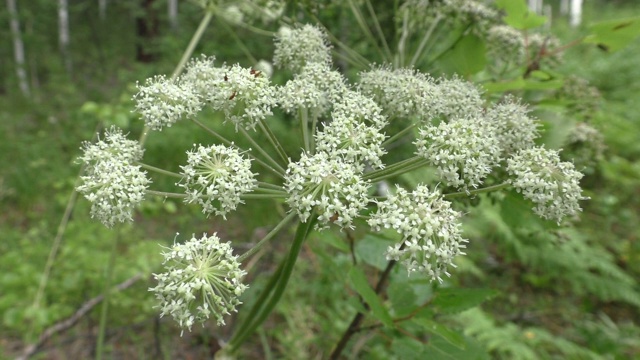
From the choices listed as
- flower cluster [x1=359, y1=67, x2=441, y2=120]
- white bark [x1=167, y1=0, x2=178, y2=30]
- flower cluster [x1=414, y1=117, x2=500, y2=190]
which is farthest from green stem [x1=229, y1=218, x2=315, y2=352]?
white bark [x1=167, y1=0, x2=178, y2=30]

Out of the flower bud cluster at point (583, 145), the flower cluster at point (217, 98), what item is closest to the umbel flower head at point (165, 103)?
the flower cluster at point (217, 98)

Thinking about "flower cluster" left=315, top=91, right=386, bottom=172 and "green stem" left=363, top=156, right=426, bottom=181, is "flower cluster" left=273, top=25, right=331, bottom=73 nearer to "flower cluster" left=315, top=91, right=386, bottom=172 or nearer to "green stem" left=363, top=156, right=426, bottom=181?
"flower cluster" left=315, top=91, right=386, bottom=172

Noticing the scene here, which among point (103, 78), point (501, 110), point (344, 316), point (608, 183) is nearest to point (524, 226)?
point (501, 110)

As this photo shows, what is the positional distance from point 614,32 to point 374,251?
1.39m

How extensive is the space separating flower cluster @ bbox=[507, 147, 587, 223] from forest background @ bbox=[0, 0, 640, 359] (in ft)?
0.76

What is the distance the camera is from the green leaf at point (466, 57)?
188 centimetres

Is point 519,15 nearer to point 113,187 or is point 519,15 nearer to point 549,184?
point 549,184

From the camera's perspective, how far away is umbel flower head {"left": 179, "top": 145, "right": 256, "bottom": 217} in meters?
1.39

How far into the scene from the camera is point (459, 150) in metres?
1.43

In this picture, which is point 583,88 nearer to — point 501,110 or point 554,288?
point 501,110

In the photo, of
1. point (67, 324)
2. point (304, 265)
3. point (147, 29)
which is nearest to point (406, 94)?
point (304, 265)

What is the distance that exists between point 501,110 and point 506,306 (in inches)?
167

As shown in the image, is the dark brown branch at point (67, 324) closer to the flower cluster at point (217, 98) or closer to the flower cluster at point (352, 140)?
the flower cluster at point (217, 98)

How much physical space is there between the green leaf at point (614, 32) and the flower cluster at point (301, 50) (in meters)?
1.14
